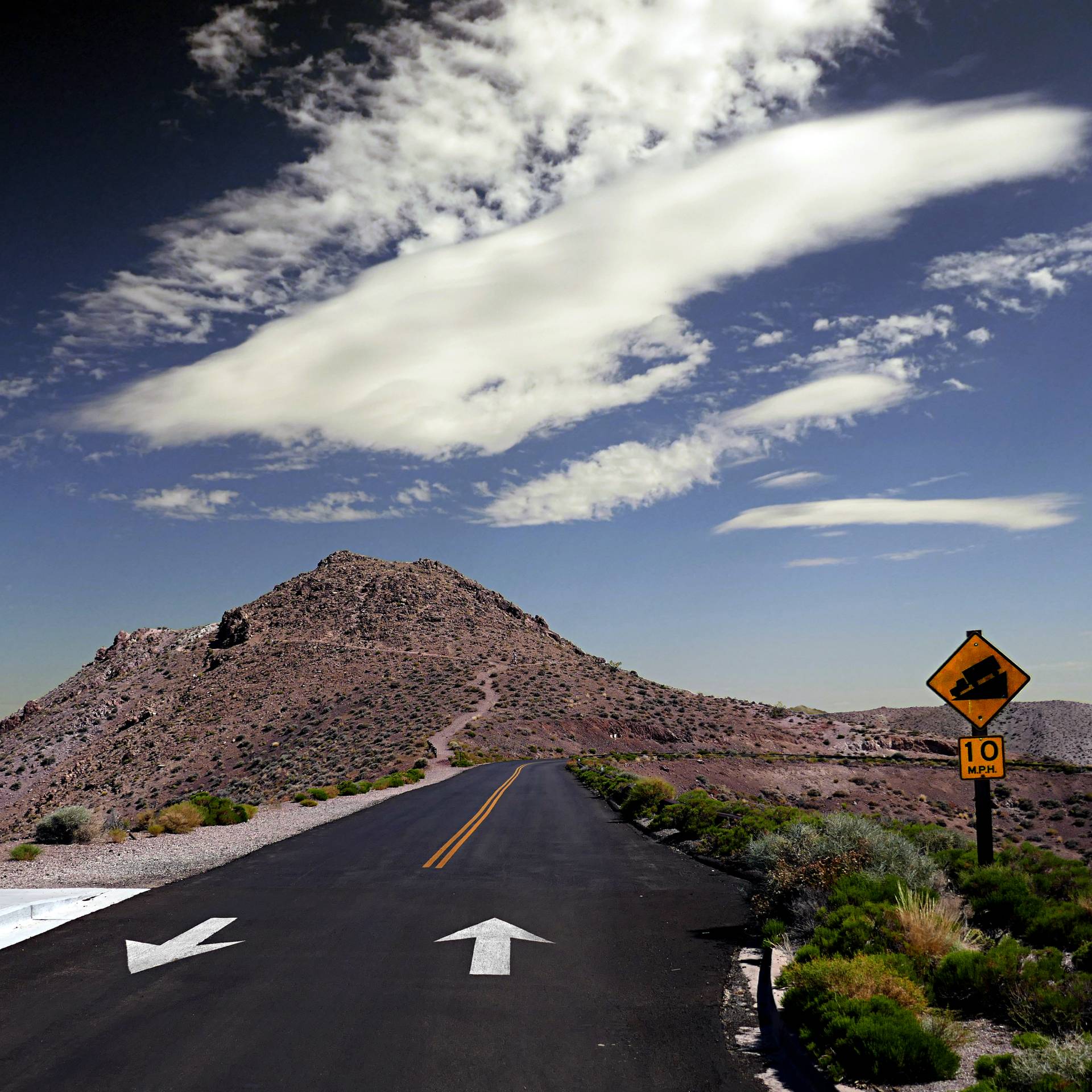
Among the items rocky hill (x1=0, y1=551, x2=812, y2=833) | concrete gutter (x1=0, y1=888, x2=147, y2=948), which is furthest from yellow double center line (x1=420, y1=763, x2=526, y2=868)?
rocky hill (x1=0, y1=551, x2=812, y2=833)

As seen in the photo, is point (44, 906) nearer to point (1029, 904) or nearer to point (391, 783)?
point (1029, 904)

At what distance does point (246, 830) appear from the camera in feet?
75.4

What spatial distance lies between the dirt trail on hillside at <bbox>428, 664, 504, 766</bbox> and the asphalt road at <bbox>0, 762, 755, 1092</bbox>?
46531 millimetres

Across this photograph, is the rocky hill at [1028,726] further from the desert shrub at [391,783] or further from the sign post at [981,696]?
the sign post at [981,696]

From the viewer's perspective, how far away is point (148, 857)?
17969mm

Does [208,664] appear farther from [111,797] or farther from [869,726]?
[869,726]

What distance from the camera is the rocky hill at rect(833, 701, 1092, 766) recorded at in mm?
103375

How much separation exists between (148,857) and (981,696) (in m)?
16.7

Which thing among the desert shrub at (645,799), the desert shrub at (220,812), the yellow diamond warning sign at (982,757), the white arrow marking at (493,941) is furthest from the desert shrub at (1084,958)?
the desert shrub at (220,812)

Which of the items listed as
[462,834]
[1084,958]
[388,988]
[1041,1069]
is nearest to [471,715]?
[462,834]

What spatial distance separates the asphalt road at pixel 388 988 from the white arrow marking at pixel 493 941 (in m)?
0.13

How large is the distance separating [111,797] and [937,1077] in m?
79.4

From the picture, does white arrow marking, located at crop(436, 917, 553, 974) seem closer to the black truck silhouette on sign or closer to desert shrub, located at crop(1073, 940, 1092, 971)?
desert shrub, located at crop(1073, 940, 1092, 971)

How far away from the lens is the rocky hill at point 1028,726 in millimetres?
103375
